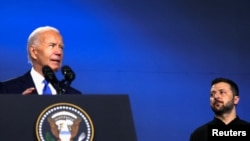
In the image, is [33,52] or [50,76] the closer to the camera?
[50,76]

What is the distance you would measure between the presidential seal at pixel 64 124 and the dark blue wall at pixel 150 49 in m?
2.13

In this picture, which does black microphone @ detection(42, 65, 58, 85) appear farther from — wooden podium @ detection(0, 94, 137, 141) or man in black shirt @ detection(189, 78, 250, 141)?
man in black shirt @ detection(189, 78, 250, 141)

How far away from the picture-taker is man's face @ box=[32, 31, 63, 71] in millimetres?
2227

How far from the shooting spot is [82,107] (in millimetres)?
1222

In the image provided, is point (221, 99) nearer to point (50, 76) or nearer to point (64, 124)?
point (50, 76)

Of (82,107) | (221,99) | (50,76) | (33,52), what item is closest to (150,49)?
(221,99)

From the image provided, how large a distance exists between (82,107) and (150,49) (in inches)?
92.7

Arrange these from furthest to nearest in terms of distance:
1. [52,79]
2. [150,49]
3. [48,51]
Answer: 1. [150,49]
2. [48,51]
3. [52,79]

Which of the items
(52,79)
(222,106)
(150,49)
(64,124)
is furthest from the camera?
(150,49)

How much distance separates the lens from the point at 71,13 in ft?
11.3

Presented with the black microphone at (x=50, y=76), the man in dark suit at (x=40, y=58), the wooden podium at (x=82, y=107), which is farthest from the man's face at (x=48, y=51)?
the wooden podium at (x=82, y=107)

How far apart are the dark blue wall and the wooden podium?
211cm

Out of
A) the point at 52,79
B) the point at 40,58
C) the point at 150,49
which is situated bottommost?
the point at 52,79

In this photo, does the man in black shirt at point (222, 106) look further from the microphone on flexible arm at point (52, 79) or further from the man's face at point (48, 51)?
the microphone on flexible arm at point (52, 79)
